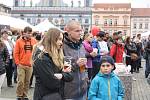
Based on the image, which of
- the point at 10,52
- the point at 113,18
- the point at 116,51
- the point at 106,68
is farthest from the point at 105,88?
the point at 113,18

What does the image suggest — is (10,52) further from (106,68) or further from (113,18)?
(113,18)

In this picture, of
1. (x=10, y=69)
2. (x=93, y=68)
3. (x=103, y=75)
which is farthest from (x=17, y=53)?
(x=103, y=75)

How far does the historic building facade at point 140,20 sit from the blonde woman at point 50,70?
123 metres

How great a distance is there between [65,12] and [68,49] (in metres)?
123

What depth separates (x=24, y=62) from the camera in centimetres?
952

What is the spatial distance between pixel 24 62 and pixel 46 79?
16.9 ft

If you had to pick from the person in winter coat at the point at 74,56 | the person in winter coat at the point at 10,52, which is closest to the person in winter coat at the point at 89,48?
the person in winter coat at the point at 10,52

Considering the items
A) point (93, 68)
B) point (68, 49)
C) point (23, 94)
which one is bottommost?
point (23, 94)

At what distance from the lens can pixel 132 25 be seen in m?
127

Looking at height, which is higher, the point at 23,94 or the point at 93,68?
the point at 93,68

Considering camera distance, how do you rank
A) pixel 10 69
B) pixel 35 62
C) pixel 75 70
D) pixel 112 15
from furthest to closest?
pixel 112 15 → pixel 10 69 → pixel 75 70 → pixel 35 62

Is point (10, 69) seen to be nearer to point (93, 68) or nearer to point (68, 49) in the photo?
point (93, 68)

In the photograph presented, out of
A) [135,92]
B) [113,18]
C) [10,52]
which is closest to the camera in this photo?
[135,92]

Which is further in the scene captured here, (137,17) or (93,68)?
(137,17)
